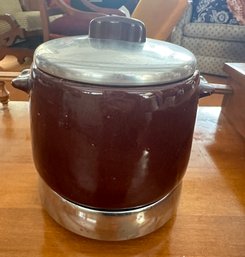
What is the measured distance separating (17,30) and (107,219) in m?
2.01

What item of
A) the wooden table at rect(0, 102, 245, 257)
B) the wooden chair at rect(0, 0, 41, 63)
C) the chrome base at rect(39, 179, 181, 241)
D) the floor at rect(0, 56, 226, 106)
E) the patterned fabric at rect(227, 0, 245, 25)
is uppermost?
the patterned fabric at rect(227, 0, 245, 25)

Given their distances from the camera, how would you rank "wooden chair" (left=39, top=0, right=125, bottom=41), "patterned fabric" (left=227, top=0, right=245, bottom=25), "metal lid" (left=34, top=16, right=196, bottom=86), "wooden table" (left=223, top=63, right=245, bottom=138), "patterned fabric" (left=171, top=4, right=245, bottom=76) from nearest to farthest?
"metal lid" (left=34, top=16, right=196, bottom=86) < "wooden table" (left=223, top=63, right=245, bottom=138) < "wooden chair" (left=39, top=0, right=125, bottom=41) < "patterned fabric" (left=227, top=0, right=245, bottom=25) < "patterned fabric" (left=171, top=4, right=245, bottom=76)

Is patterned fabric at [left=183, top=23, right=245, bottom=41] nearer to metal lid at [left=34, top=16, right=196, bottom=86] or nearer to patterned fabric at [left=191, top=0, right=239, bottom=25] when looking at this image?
patterned fabric at [left=191, top=0, right=239, bottom=25]

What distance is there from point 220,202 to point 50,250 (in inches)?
10.2

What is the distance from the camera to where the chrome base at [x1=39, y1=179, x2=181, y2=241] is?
0.36 metres

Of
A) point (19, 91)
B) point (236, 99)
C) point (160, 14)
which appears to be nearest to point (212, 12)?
point (160, 14)

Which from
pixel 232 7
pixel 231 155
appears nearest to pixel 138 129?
pixel 231 155

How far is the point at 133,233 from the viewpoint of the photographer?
1.21 feet

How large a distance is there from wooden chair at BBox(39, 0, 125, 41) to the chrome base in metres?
1.45

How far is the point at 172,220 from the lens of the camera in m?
0.41

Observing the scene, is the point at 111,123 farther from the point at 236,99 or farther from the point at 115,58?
the point at 236,99

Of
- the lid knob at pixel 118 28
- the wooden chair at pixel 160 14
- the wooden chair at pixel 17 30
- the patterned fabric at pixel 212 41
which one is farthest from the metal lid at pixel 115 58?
the patterned fabric at pixel 212 41

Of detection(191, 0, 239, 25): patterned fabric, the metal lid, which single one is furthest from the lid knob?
detection(191, 0, 239, 25): patterned fabric

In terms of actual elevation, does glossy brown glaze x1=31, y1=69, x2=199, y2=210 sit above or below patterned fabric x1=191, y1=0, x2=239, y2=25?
above
